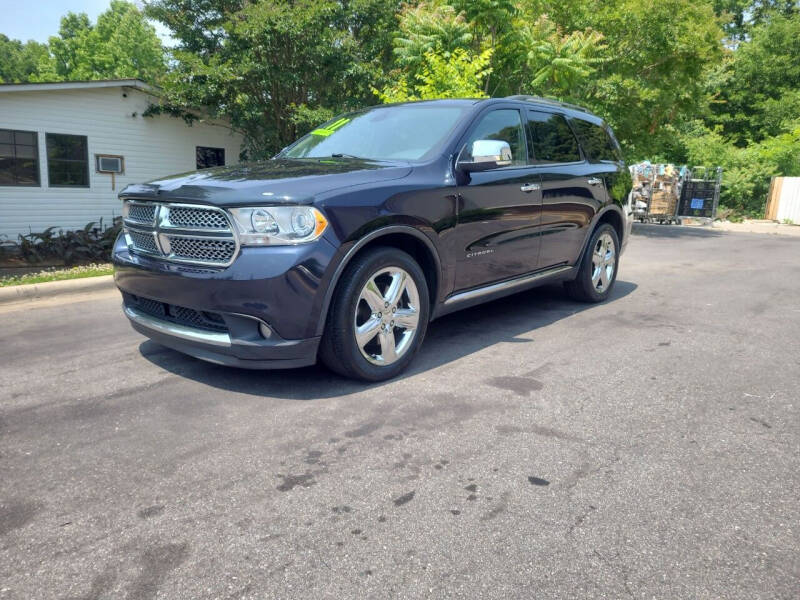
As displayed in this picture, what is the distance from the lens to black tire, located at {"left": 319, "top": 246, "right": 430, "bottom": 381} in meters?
3.68

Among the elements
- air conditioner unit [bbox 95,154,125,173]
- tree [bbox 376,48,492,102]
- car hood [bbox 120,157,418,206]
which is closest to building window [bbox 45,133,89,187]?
air conditioner unit [bbox 95,154,125,173]

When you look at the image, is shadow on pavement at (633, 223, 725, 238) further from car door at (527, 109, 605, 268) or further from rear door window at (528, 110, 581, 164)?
rear door window at (528, 110, 581, 164)

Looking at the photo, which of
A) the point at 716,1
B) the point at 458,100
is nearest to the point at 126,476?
the point at 458,100

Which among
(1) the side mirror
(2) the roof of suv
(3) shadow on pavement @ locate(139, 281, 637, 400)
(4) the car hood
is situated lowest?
(3) shadow on pavement @ locate(139, 281, 637, 400)

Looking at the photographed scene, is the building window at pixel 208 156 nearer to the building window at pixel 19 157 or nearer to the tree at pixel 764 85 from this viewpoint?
the building window at pixel 19 157

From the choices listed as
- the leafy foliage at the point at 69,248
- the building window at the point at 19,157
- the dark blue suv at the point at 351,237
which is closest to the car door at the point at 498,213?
the dark blue suv at the point at 351,237

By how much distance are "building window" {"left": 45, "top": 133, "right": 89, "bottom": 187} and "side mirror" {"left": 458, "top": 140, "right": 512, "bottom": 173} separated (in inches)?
491

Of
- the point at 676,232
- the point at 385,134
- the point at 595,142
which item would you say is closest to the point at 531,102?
the point at 595,142

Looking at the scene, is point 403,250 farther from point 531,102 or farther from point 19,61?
point 19,61

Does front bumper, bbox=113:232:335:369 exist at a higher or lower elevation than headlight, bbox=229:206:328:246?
lower

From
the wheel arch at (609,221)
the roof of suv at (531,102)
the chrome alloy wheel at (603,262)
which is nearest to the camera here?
the roof of suv at (531,102)

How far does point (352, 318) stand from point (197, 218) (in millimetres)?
1054

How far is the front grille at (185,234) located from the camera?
3.49 meters

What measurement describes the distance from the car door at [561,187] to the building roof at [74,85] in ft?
37.5
